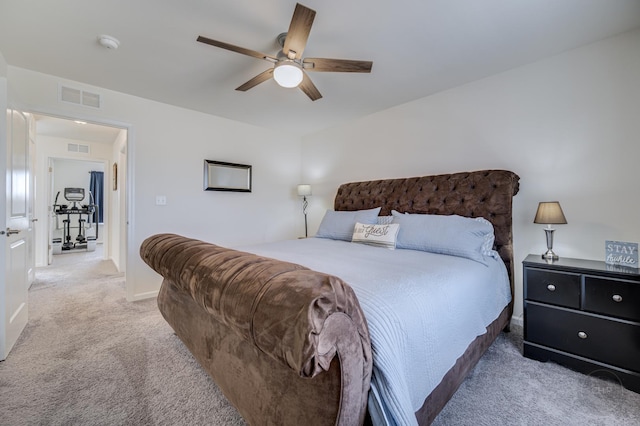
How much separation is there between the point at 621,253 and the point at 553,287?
0.52 meters

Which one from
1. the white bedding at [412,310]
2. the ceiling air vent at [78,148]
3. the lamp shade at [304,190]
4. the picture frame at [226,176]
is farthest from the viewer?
the ceiling air vent at [78,148]

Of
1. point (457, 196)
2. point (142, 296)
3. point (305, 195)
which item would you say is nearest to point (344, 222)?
point (457, 196)

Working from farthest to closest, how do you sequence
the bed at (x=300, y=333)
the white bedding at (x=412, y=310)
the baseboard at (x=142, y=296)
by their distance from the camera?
the baseboard at (x=142, y=296) → the white bedding at (x=412, y=310) → the bed at (x=300, y=333)

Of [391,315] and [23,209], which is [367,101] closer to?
[391,315]

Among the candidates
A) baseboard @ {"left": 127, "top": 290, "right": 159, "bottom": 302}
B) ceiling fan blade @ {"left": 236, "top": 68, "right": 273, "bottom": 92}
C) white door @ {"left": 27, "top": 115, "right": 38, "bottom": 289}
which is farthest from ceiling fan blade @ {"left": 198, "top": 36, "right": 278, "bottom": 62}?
baseboard @ {"left": 127, "top": 290, "right": 159, "bottom": 302}

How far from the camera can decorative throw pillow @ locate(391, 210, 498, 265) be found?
205cm

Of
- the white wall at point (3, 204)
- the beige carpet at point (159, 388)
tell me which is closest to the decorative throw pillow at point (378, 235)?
the beige carpet at point (159, 388)

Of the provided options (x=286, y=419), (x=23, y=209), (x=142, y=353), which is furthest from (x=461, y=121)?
(x=23, y=209)

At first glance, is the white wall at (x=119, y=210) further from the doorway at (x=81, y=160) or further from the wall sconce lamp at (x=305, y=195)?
the wall sconce lamp at (x=305, y=195)

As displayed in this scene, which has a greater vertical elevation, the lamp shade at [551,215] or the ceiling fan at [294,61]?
the ceiling fan at [294,61]

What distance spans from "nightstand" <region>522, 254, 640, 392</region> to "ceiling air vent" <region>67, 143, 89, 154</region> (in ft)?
23.9

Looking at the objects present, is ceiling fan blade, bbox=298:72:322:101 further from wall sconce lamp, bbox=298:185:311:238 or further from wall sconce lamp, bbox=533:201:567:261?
wall sconce lamp, bbox=533:201:567:261

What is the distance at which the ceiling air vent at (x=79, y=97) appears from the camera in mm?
2708

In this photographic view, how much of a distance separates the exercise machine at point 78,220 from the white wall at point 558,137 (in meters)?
8.26
